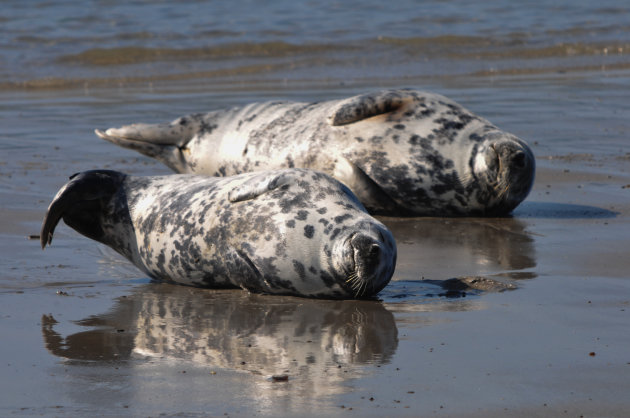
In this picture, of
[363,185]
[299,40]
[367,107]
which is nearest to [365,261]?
[363,185]

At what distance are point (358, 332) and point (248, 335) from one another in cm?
46

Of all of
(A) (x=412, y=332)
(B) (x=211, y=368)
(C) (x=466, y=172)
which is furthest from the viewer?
(C) (x=466, y=172)

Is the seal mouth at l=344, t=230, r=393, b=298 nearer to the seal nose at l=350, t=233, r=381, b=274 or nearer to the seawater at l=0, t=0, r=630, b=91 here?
the seal nose at l=350, t=233, r=381, b=274

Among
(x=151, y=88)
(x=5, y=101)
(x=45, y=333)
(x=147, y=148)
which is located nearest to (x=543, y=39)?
(x=151, y=88)

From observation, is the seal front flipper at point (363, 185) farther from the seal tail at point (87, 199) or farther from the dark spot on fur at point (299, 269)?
the dark spot on fur at point (299, 269)

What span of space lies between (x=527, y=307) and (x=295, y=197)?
126 centimetres

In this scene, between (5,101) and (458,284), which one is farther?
(5,101)

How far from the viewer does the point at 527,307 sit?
462 centimetres

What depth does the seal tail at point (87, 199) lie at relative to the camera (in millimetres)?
5586

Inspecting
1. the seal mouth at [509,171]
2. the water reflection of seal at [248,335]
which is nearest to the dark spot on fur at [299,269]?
the water reflection of seal at [248,335]

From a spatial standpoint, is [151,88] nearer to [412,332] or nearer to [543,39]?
[543,39]

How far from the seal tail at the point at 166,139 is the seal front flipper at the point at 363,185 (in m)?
1.38

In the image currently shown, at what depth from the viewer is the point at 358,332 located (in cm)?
436

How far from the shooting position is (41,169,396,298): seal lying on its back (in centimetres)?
482
